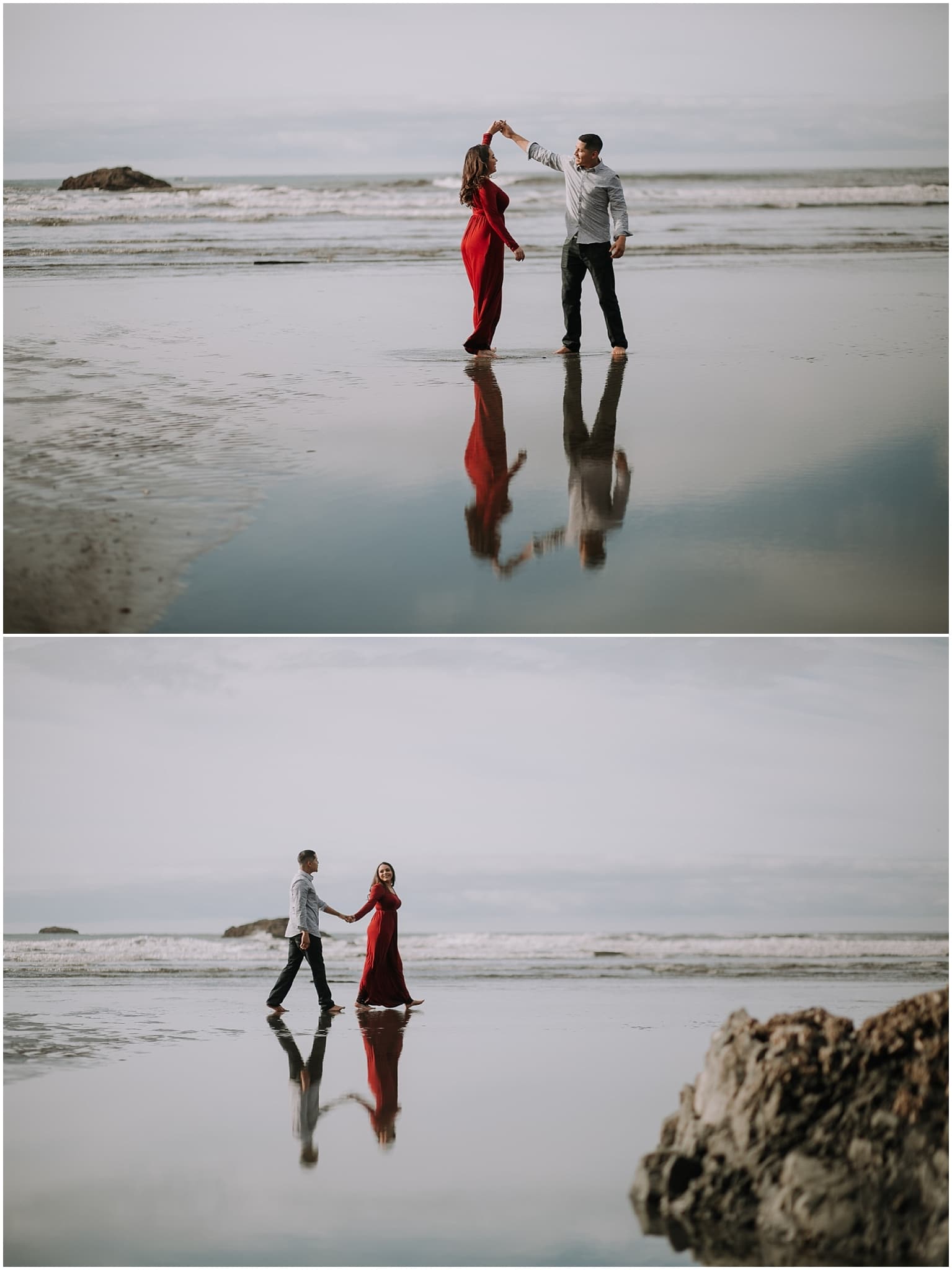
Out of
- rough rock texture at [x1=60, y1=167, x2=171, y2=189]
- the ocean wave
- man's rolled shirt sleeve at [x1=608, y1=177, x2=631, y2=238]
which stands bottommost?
man's rolled shirt sleeve at [x1=608, y1=177, x2=631, y2=238]

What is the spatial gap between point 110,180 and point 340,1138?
40.4 meters

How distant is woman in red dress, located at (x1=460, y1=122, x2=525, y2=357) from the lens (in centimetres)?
1027

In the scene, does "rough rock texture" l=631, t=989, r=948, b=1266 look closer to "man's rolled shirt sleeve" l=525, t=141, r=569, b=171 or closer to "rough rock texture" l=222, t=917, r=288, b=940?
"man's rolled shirt sleeve" l=525, t=141, r=569, b=171

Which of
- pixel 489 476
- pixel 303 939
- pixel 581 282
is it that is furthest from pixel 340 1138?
pixel 581 282

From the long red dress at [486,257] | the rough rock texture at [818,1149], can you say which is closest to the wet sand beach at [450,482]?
the long red dress at [486,257]

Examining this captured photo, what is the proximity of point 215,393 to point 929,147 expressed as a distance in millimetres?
41404

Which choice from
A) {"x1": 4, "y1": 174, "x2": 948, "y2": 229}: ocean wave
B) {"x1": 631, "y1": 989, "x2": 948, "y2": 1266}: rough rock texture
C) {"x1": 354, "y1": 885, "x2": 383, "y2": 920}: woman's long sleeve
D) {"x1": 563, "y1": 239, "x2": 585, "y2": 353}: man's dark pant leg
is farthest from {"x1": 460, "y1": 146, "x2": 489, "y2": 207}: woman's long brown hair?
{"x1": 4, "y1": 174, "x2": 948, "y2": 229}: ocean wave

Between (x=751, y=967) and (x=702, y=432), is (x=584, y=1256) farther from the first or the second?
(x=751, y=967)

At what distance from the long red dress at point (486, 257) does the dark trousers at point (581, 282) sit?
0.54m

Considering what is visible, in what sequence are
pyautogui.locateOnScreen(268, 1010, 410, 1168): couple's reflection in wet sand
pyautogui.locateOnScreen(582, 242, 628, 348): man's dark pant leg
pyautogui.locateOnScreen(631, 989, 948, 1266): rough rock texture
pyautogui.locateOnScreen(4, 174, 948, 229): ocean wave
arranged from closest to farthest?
pyautogui.locateOnScreen(631, 989, 948, 1266): rough rock texture < pyautogui.locateOnScreen(268, 1010, 410, 1168): couple's reflection in wet sand < pyautogui.locateOnScreen(582, 242, 628, 348): man's dark pant leg < pyautogui.locateOnScreen(4, 174, 948, 229): ocean wave

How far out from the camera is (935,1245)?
3.65 m

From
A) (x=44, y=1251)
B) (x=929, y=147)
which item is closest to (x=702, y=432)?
(x=44, y=1251)

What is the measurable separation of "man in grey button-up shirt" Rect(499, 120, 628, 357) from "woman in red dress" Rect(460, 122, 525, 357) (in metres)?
0.42

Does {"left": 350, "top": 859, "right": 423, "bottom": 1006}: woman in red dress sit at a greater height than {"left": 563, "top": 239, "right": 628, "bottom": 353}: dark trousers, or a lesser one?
lesser
